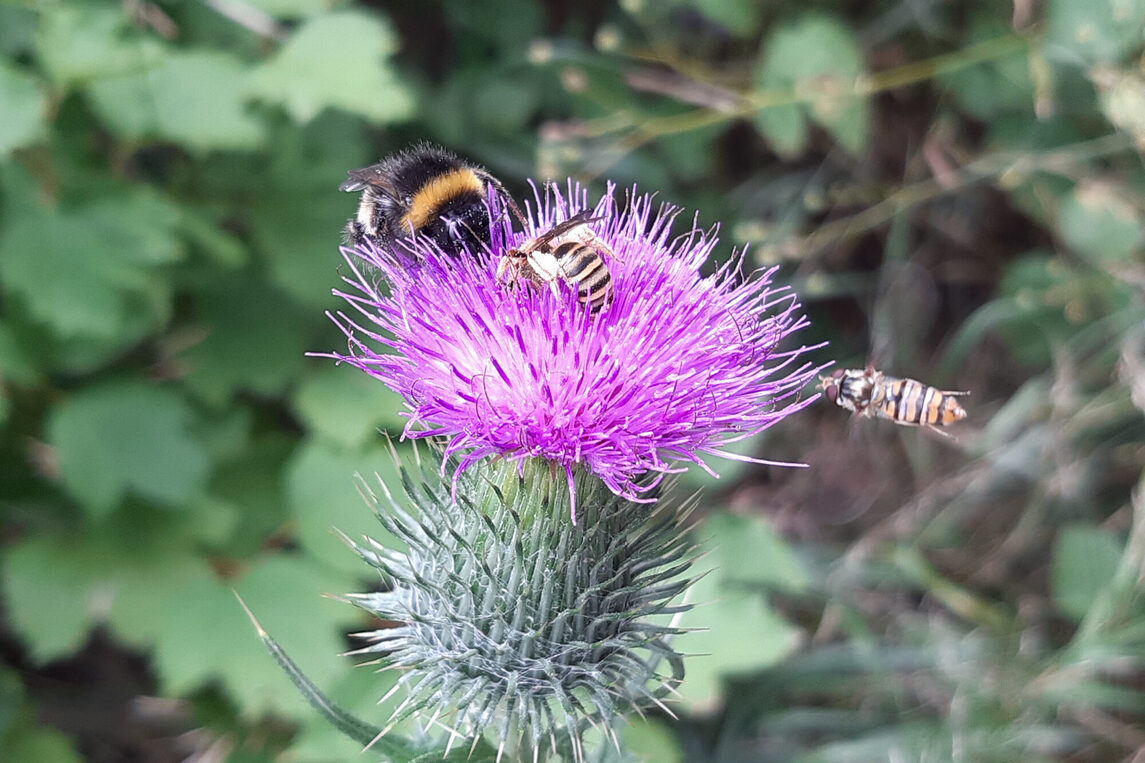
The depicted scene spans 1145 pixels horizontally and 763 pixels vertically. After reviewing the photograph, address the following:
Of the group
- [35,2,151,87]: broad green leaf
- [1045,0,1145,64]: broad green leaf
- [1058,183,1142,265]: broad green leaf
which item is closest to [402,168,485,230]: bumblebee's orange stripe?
[35,2,151,87]: broad green leaf

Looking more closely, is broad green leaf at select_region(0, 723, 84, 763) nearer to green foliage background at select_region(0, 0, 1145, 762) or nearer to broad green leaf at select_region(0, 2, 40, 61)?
green foliage background at select_region(0, 0, 1145, 762)

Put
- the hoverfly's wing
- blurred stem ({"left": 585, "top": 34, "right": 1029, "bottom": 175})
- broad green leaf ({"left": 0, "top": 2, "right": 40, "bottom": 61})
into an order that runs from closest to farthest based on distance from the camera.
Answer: broad green leaf ({"left": 0, "top": 2, "right": 40, "bottom": 61})
blurred stem ({"left": 585, "top": 34, "right": 1029, "bottom": 175})
the hoverfly's wing

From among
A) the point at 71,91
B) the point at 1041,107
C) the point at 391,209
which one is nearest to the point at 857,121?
the point at 1041,107

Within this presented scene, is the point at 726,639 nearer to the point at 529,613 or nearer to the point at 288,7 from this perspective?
the point at 529,613

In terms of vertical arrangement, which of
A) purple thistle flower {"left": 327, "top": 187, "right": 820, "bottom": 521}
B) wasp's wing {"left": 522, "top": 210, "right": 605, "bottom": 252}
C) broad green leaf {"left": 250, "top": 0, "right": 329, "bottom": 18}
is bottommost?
purple thistle flower {"left": 327, "top": 187, "right": 820, "bottom": 521}

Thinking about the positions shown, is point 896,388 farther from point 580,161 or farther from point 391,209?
point 580,161

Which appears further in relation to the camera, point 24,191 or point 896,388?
point 24,191
